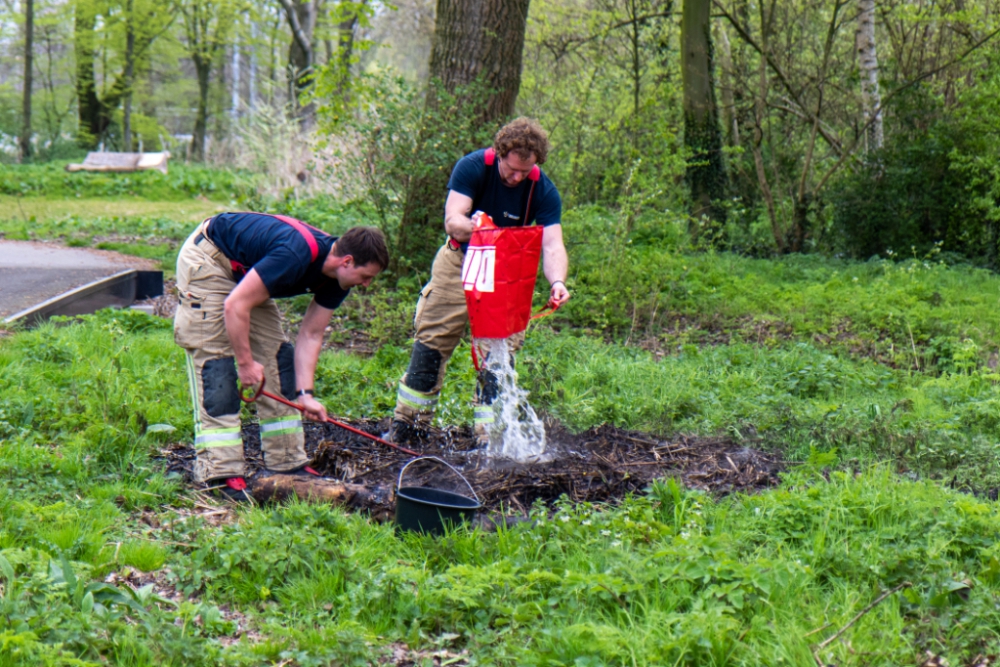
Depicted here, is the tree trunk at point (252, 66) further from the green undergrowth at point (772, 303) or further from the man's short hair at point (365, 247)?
the man's short hair at point (365, 247)

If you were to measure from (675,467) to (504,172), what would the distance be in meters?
1.86

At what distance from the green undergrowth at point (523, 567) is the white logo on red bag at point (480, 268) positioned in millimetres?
1231

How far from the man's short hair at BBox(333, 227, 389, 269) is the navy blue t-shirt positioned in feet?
2.89

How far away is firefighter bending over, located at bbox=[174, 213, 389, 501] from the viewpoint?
4285 millimetres

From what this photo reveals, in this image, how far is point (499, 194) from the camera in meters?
5.10

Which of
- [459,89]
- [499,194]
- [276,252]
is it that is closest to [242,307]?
[276,252]

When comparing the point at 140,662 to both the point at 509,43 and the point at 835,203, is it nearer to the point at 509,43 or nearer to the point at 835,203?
the point at 509,43

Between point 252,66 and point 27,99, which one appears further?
point 252,66

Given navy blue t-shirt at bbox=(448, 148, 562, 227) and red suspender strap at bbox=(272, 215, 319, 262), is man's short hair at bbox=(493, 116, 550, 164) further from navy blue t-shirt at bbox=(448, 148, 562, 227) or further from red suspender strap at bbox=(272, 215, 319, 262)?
red suspender strap at bbox=(272, 215, 319, 262)

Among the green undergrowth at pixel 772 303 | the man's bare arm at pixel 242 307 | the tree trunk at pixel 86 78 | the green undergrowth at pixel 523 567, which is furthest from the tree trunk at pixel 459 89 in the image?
the tree trunk at pixel 86 78

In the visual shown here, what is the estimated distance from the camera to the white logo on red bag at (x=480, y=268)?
186 inches

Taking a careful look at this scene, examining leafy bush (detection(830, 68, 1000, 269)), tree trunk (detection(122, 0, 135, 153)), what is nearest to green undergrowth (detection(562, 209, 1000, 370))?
leafy bush (detection(830, 68, 1000, 269))

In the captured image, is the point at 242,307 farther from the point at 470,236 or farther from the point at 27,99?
the point at 27,99

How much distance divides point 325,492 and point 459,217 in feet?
5.37
